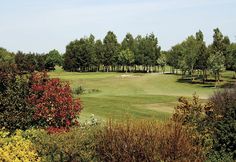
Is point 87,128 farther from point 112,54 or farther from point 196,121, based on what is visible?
point 112,54

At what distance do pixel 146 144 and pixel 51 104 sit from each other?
645 centimetres

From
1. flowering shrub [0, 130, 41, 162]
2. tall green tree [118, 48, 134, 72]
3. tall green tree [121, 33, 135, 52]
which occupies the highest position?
tall green tree [121, 33, 135, 52]

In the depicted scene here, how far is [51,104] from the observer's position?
643 inches

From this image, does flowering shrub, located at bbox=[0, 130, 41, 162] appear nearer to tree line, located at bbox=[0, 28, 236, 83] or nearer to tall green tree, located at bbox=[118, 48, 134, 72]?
tree line, located at bbox=[0, 28, 236, 83]

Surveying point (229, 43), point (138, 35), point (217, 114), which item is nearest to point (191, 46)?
point (229, 43)

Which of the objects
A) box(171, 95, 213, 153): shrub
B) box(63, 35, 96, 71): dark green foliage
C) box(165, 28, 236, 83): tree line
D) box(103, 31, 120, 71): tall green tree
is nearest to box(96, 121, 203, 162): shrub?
box(171, 95, 213, 153): shrub

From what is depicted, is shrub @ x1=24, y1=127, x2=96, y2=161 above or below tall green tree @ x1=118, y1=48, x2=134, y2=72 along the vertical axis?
below

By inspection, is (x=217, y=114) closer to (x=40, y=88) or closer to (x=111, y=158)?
(x=111, y=158)

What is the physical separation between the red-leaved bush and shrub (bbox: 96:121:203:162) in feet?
16.7

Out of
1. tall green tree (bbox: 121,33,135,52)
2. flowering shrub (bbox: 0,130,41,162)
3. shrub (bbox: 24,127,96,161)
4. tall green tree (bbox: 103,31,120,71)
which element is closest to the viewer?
flowering shrub (bbox: 0,130,41,162)

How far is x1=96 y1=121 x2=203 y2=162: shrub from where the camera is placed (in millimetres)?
10672

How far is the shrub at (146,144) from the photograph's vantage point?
35.0 feet

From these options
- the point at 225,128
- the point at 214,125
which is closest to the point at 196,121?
the point at 214,125

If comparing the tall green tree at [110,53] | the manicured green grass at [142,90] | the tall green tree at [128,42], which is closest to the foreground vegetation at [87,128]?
the manicured green grass at [142,90]
